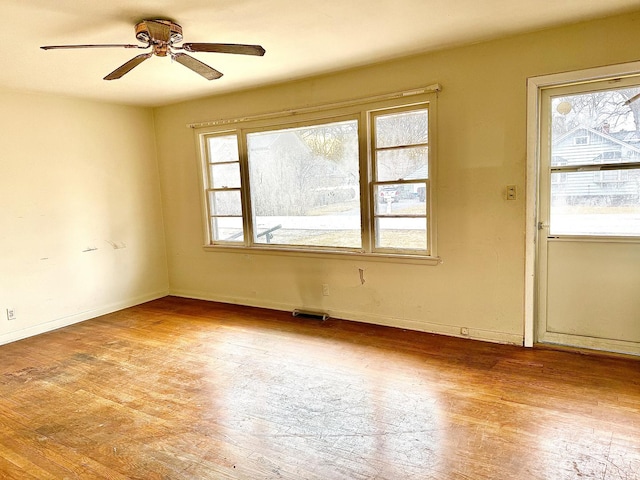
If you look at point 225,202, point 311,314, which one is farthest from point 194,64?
point 311,314

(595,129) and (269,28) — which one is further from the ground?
(269,28)

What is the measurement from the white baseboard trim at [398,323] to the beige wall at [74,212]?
1165mm

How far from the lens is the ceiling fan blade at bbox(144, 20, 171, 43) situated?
255cm

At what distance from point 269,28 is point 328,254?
223 cm

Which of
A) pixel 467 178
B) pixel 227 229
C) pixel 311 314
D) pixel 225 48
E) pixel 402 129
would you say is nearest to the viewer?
pixel 225 48

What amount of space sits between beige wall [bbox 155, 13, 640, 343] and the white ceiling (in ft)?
0.54

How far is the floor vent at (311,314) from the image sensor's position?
433cm

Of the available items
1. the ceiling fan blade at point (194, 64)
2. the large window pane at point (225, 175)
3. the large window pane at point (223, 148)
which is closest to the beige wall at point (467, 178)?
the large window pane at point (223, 148)

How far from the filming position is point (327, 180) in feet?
14.0

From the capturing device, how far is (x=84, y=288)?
470 cm

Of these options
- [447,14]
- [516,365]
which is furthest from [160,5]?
[516,365]

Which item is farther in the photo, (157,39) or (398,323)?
(398,323)

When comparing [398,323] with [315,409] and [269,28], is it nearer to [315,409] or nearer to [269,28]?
[315,409]

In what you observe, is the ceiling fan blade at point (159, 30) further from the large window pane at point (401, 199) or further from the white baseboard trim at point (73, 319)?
the white baseboard trim at point (73, 319)
